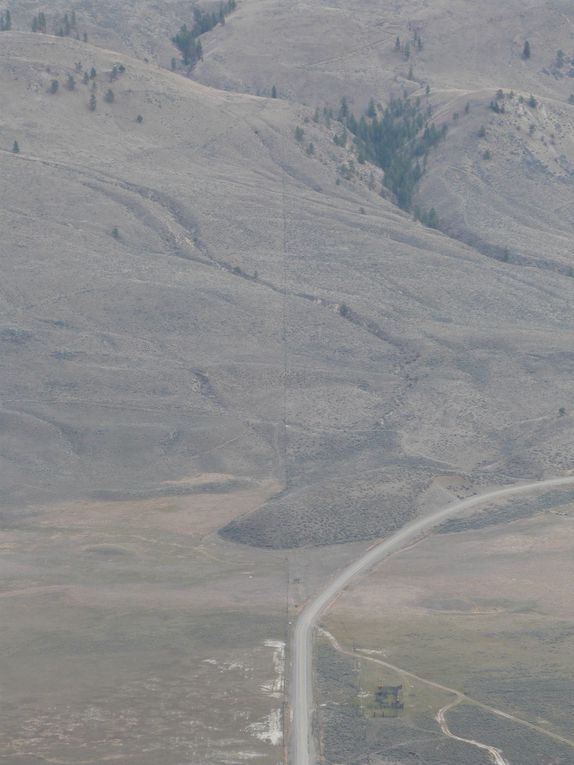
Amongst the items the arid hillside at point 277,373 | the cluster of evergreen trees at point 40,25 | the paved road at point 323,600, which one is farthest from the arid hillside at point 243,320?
the cluster of evergreen trees at point 40,25

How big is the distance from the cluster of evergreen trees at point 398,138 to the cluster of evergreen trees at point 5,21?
39883 mm

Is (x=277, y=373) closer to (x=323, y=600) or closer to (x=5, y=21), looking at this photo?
(x=323, y=600)

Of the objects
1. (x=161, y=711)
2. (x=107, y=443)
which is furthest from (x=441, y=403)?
(x=161, y=711)

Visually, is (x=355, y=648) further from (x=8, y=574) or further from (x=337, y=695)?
(x=8, y=574)

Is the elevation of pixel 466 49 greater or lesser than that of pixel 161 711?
greater

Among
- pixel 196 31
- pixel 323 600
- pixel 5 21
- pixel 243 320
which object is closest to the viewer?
pixel 323 600

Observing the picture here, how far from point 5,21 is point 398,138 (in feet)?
188

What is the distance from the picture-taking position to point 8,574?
69188 mm

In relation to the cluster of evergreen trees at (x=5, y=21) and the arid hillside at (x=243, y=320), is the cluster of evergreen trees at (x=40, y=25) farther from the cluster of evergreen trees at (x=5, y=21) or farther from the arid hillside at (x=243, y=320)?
the arid hillside at (x=243, y=320)

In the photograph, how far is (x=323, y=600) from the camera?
217ft

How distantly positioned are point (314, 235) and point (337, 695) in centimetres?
6759

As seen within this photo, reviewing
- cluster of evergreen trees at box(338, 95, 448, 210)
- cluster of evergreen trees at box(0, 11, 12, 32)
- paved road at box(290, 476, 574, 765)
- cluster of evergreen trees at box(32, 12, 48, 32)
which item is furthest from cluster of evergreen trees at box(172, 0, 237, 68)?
paved road at box(290, 476, 574, 765)

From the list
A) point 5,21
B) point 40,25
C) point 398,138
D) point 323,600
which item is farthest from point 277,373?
point 5,21

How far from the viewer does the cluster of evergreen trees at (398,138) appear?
136 metres
